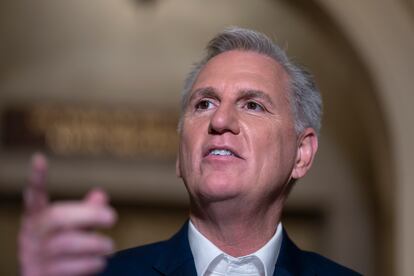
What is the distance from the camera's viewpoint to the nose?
5.15 feet

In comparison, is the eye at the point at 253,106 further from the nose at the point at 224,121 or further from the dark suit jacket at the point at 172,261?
the dark suit jacket at the point at 172,261

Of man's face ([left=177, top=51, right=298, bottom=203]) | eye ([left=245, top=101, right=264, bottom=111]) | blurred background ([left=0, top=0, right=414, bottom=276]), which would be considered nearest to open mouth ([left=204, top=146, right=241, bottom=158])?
man's face ([left=177, top=51, right=298, bottom=203])

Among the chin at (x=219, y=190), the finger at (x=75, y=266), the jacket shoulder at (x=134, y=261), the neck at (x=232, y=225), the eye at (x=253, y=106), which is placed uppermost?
the eye at (x=253, y=106)

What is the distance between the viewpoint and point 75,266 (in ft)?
3.32

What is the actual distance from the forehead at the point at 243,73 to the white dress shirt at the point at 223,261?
0.27m

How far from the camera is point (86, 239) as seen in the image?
39.5 inches

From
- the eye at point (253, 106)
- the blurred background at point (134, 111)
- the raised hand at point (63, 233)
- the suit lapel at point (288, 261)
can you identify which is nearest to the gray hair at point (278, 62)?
the eye at point (253, 106)

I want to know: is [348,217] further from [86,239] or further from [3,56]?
[86,239]

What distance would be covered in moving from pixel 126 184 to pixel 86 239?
154 inches

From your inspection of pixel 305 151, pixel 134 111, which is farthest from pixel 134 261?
pixel 134 111

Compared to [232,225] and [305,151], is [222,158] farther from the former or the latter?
[305,151]

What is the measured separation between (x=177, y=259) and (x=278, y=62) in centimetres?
44

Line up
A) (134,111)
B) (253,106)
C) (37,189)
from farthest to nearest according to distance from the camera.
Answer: (134,111)
(253,106)
(37,189)

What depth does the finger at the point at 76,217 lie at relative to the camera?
992 millimetres
